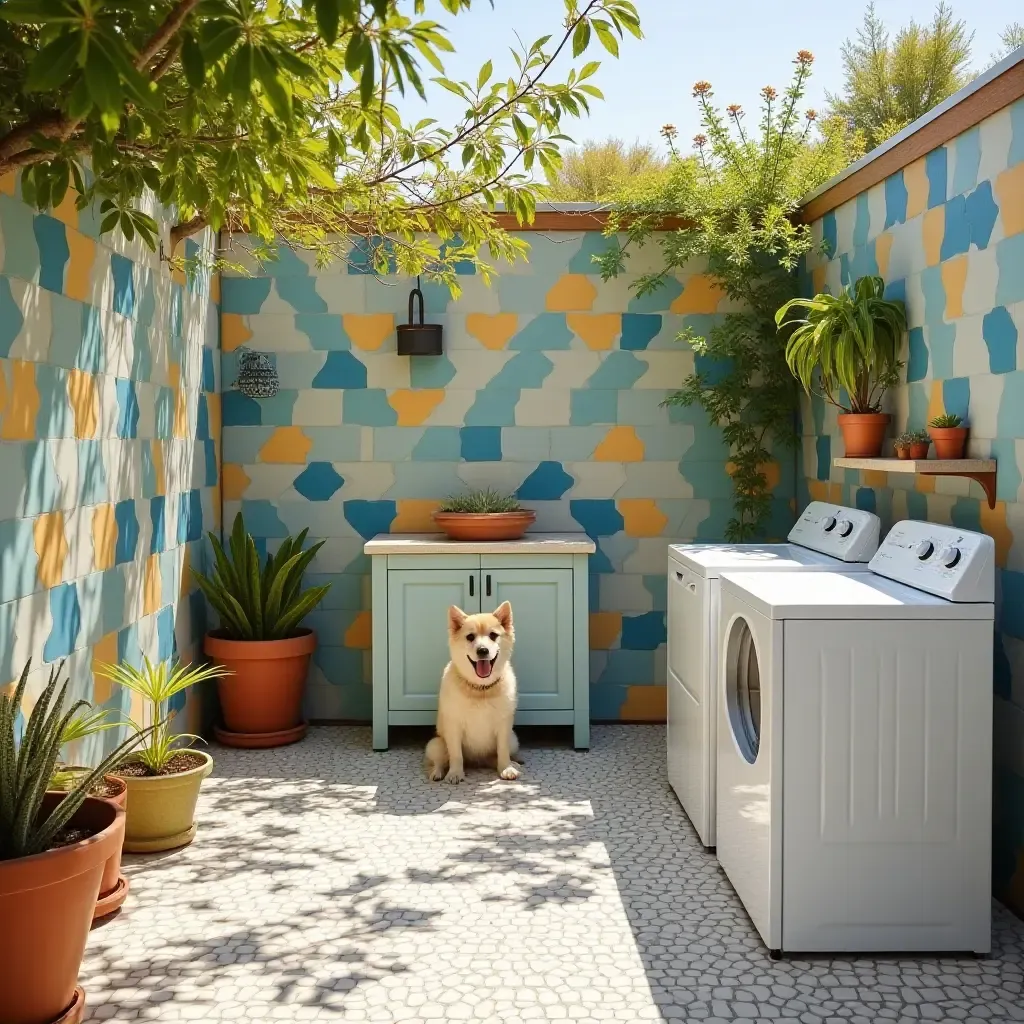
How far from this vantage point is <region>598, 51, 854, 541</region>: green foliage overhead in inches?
183

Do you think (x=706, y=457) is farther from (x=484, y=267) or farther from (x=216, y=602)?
(x=216, y=602)

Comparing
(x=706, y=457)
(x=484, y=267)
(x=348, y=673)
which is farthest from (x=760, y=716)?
(x=348, y=673)

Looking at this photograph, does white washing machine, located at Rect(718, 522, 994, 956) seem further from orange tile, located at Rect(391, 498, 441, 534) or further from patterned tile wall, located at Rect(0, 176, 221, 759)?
orange tile, located at Rect(391, 498, 441, 534)

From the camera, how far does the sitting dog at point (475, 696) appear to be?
14.1ft

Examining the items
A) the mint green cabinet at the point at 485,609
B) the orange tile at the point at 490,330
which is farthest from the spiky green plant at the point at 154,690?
the orange tile at the point at 490,330

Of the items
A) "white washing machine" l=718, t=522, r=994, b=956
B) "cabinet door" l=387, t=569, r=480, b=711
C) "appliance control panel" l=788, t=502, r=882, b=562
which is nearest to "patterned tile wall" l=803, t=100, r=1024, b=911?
"appliance control panel" l=788, t=502, r=882, b=562

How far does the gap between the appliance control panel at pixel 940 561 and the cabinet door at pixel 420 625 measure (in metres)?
1.90

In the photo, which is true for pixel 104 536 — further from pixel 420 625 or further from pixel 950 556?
pixel 950 556

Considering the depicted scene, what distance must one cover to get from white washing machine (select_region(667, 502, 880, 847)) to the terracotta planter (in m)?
1.66

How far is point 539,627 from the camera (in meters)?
4.80

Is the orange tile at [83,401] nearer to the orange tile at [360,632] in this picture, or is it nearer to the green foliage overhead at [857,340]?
the orange tile at [360,632]

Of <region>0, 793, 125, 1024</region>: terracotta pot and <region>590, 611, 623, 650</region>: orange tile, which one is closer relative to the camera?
<region>0, 793, 125, 1024</region>: terracotta pot

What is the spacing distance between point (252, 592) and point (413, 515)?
86cm

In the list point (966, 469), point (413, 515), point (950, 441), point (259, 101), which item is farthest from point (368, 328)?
point (259, 101)
